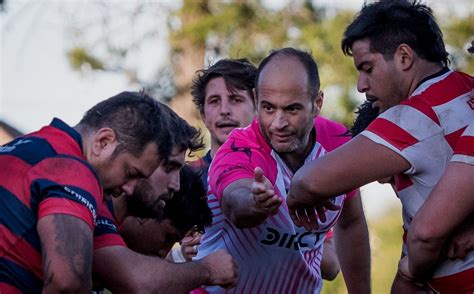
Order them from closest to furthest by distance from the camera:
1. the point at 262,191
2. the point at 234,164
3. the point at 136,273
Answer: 1. the point at 136,273
2. the point at 262,191
3. the point at 234,164

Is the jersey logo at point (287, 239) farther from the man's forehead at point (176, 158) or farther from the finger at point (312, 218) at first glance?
the man's forehead at point (176, 158)

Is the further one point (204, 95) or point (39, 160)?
point (204, 95)

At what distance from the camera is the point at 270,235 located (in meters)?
6.16

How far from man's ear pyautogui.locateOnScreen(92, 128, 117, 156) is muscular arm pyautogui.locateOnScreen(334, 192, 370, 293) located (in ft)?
6.81

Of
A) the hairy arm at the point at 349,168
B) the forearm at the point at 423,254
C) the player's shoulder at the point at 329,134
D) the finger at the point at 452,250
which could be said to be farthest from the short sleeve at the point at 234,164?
the finger at the point at 452,250

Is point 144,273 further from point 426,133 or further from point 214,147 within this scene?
point 214,147

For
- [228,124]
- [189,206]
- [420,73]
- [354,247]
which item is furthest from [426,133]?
[228,124]

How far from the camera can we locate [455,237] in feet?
15.9

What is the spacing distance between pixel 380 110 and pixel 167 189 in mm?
1004

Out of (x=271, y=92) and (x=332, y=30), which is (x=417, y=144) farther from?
(x=332, y=30)

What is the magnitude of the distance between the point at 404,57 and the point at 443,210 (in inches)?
29.2

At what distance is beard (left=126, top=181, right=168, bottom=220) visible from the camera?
522 cm

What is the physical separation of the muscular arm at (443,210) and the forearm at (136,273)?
3.40 feet

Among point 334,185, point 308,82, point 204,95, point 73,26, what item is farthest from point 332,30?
point 334,185
